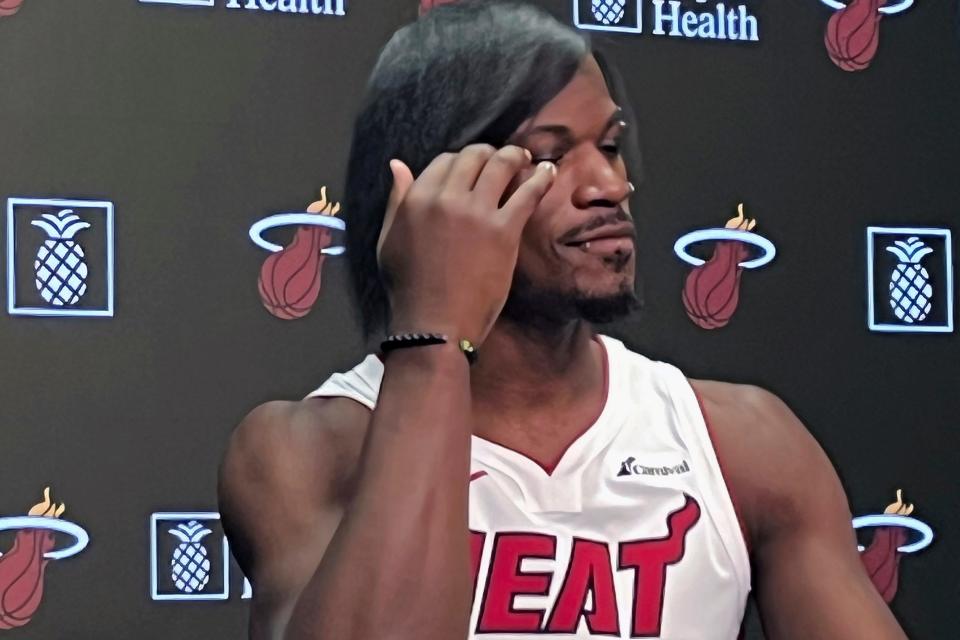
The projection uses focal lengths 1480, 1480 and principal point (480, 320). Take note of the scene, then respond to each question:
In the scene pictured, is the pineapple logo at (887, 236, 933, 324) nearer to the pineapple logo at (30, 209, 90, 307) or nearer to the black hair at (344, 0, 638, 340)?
the black hair at (344, 0, 638, 340)

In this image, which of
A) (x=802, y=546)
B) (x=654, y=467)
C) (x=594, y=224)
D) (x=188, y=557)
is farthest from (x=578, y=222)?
(x=188, y=557)

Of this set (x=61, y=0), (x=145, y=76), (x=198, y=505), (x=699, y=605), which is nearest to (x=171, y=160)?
(x=145, y=76)

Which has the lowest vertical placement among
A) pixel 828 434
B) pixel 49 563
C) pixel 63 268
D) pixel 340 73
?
pixel 49 563

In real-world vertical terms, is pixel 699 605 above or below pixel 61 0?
below

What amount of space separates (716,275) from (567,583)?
0.97 m

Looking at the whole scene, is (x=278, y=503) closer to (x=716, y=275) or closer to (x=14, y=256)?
(x=14, y=256)

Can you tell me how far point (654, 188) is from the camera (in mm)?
2203

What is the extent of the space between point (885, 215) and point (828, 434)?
353mm

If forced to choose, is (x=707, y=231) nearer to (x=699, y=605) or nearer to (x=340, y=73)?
(x=340, y=73)

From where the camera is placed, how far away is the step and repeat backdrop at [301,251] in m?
1.95

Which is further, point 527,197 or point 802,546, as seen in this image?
point 802,546

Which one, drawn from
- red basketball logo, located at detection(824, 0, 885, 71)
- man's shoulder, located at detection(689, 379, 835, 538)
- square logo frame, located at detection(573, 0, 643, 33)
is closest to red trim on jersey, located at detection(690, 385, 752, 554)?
man's shoulder, located at detection(689, 379, 835, 538)

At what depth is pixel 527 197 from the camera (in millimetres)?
1244

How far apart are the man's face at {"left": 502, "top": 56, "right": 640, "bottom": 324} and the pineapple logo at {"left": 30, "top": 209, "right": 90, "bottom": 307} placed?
809 millimetres
